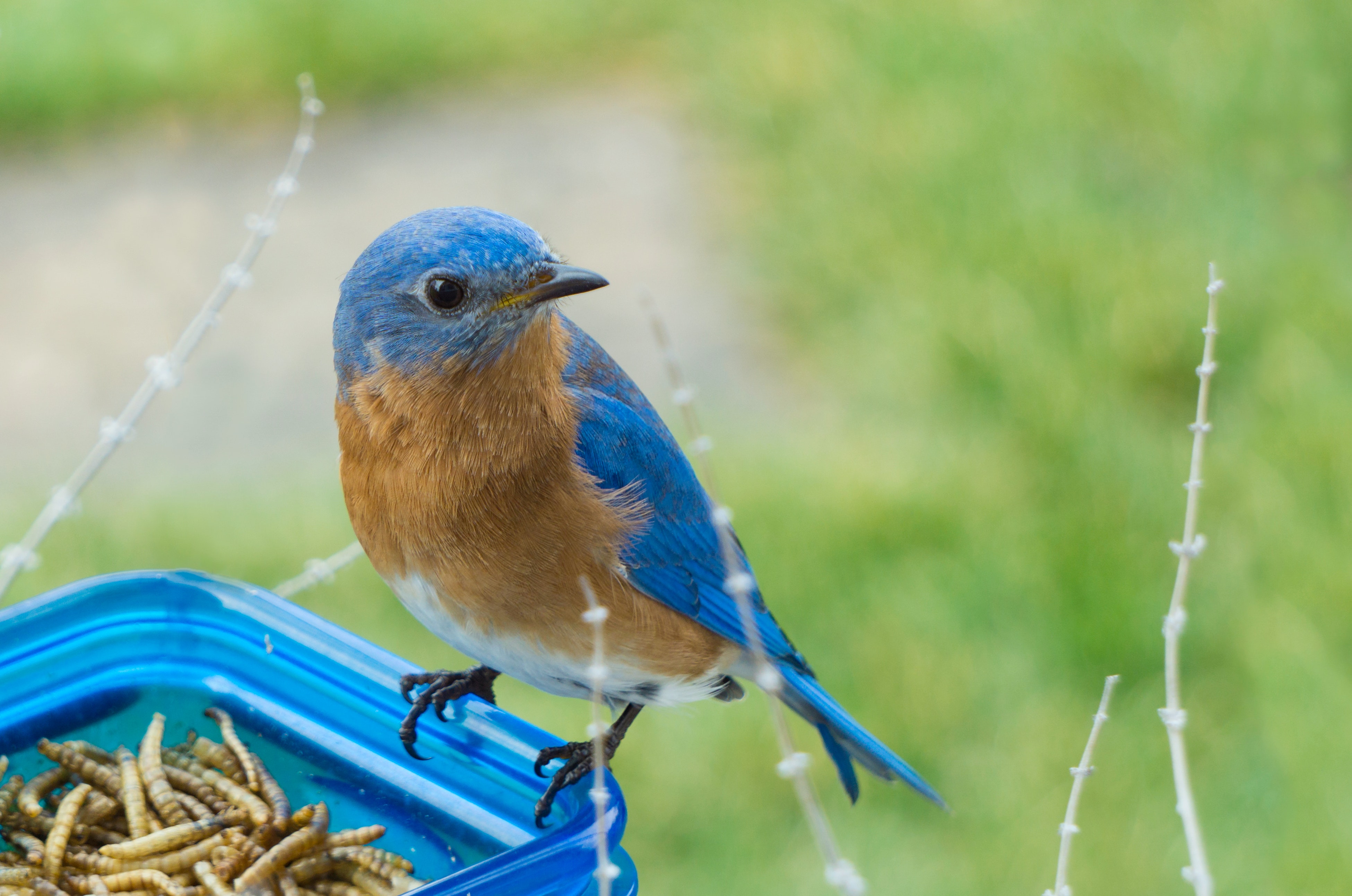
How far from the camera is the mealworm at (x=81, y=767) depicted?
81.3 inches

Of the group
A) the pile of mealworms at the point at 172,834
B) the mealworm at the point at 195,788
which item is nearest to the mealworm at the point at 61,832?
the pile of mealworms at the point at 172,834

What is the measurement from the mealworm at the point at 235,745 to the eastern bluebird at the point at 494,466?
9.3 inches

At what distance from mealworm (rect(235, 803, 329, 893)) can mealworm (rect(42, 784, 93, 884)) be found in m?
0.24

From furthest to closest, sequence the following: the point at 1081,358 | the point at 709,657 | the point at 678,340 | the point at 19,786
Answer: the point at 678,340 < the point at 1081,358 < the point at 709,657 < the point at 19,786

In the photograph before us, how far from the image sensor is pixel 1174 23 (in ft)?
21.6

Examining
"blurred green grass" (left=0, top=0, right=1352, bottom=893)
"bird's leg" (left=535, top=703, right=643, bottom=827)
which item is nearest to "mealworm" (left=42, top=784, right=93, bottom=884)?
"bird's leg" (left=535, top=703, right=643, bottom=827)

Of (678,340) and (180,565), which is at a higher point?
(678,340)

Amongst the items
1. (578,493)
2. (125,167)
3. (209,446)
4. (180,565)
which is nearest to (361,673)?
(578,493)

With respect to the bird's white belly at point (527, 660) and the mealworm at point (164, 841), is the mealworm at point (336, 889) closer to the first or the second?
the mealworm at point (164, 841)

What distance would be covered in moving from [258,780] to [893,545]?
108 inches

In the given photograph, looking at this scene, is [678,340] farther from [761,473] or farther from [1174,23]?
[1174,23]

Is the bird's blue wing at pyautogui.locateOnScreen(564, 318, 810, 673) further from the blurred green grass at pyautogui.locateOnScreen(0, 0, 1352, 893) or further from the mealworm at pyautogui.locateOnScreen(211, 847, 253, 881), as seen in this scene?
the blurred green grass at pyautogui.locateOnScreen(0, 0, 1352, 893)

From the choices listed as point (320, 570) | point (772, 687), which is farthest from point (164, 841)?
point (772, 687)

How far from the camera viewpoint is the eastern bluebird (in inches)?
79.0
